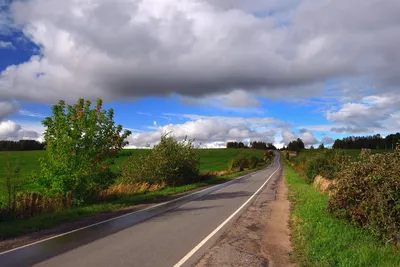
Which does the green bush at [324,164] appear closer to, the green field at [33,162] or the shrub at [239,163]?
the green field at [33,162]

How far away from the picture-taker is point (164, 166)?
2900 cm

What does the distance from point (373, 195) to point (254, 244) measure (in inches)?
134

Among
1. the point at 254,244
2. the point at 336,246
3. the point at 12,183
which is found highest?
the point at 12,183

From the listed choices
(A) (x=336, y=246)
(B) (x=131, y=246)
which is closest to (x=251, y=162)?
(A) (x=336, y=246)

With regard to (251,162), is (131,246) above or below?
below

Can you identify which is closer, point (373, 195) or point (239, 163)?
point (373, 195)

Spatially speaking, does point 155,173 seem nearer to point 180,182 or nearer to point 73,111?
point 180,182

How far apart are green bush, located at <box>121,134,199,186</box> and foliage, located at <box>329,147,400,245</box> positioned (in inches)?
768

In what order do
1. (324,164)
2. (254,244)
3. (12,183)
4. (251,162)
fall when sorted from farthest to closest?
(251,162) → (324,164) → (12,183) → (254,244)

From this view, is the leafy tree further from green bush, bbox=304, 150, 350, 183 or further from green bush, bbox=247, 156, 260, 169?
green bush, bbox=247, 156, 260, 169

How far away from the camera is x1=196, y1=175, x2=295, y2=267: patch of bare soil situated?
6970 mm

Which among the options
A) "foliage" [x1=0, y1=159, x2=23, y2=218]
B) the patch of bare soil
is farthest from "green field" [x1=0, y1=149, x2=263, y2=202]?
the patch of bare soil

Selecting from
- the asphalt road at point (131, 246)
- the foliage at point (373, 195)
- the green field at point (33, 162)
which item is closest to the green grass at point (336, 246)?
the foliage at point (373, 195)

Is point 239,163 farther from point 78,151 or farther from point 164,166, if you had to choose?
point 78,151
